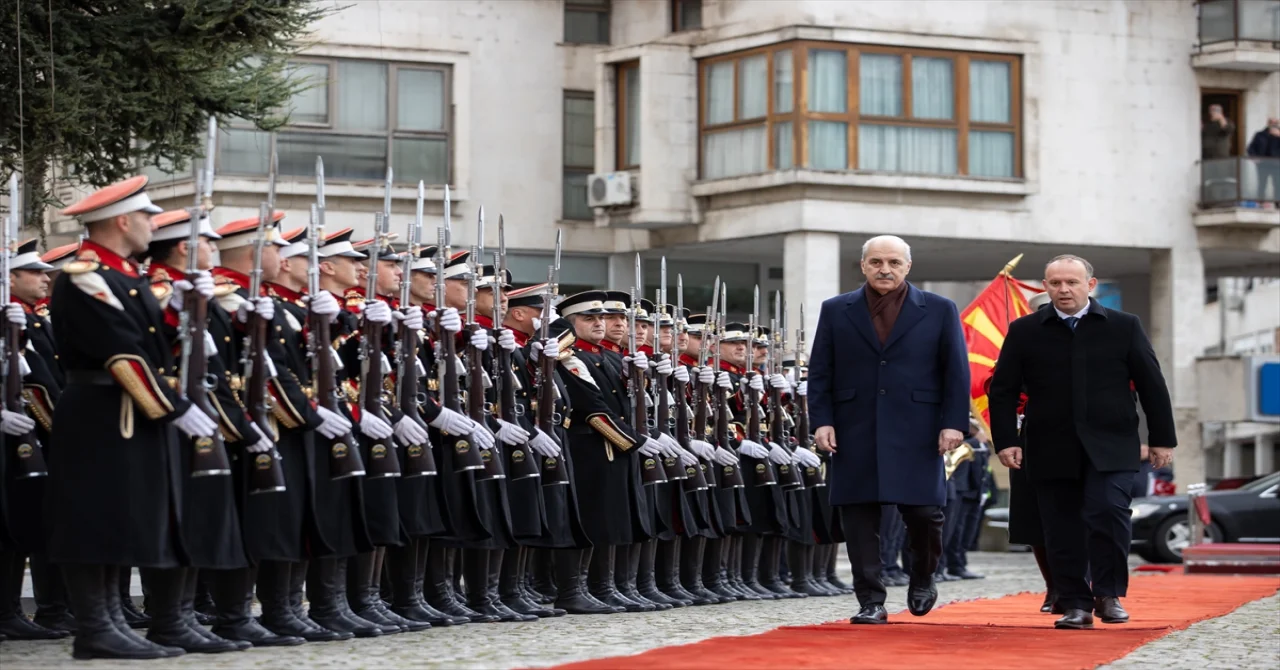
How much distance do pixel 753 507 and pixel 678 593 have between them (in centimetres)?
160

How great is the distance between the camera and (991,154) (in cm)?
3180

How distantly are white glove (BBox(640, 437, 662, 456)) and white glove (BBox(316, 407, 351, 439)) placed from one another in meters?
3.34

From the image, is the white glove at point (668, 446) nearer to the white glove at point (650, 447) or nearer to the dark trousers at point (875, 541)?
the white glove at point (650, 447)

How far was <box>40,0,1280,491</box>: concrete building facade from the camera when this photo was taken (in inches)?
→ 1212

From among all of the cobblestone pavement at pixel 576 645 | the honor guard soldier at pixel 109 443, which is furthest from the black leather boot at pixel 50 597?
the honor guard soldier at pixel 109 443

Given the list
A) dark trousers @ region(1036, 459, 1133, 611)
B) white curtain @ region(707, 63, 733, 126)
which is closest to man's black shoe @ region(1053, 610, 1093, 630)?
dark trousers @ region(1036, 459, 1133, 611)

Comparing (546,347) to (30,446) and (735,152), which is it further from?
(735,152)

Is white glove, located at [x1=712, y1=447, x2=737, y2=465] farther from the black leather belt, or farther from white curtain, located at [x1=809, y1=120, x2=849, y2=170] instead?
white curtain, located at [x1=809, y1=120, x2=849, y2=170]

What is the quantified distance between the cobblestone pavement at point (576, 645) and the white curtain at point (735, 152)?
17.7 metres

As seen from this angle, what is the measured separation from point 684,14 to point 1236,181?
321 inches

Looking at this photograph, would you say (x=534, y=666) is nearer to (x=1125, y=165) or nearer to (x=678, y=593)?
(x=678, y=593)

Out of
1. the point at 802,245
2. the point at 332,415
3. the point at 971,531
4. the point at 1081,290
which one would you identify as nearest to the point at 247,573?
the point at 332,415

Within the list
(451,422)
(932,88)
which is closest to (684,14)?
(932,88)

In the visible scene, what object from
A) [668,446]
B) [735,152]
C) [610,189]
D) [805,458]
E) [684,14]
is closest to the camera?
[668,446]
